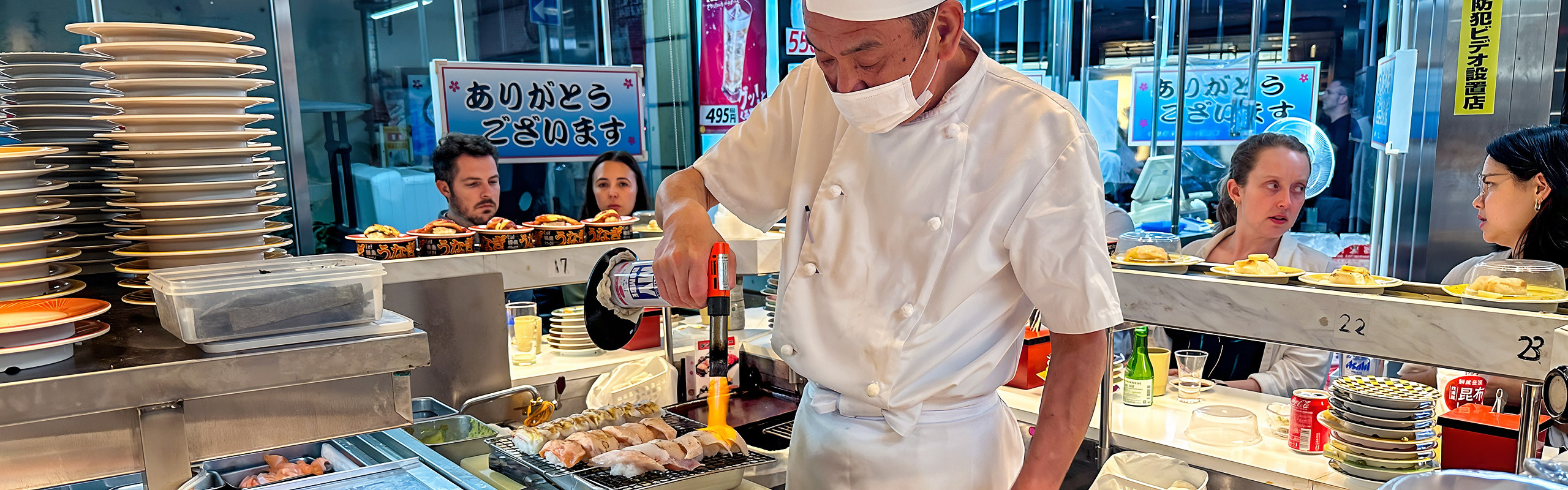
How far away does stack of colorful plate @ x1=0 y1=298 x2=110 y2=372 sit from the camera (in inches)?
35.4

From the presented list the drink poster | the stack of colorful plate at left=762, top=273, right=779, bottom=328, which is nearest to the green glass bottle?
the stack of colorful plate at left=762, top=273, right=779, bottom=328

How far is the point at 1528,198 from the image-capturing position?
9.39 ft

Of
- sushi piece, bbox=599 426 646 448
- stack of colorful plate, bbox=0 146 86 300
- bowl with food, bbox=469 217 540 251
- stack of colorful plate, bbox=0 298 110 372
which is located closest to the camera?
stack of colorful plate, bbox=0 298 110 372

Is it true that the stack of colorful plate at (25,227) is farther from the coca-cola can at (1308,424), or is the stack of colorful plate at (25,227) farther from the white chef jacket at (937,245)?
the coca-cola can at (1308,424)

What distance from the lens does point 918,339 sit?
1.33m

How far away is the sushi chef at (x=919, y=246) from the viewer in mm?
1216

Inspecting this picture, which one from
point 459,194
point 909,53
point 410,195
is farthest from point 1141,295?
point 410,195

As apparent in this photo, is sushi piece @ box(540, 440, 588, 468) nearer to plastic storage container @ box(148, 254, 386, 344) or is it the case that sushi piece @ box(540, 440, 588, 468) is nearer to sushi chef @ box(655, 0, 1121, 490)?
sushi chef @ box(655, 0, 1121, 490)

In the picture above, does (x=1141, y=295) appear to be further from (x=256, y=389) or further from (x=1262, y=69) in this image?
(x=1262, y=69)

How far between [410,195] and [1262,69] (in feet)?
16.2

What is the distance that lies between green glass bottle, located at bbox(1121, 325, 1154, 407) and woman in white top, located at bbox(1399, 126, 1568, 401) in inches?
32.4

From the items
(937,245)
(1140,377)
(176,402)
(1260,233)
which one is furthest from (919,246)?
(1260,233)

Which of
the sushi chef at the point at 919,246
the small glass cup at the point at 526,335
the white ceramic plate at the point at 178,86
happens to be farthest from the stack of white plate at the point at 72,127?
the small glass cup at the point at 526,335

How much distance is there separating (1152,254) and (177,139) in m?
1.95
